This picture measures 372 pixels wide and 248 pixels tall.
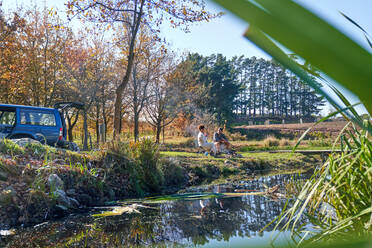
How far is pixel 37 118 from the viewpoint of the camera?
34.8ft

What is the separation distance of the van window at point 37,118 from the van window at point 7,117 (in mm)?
296

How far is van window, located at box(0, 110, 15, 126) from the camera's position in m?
10.3

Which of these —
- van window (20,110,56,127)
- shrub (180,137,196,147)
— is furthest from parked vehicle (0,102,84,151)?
shrub (180,137,196,147)

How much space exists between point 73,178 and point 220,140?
27.6 ft

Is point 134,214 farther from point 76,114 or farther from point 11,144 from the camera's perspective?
point 76,114

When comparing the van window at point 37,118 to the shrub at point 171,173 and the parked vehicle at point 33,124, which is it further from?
the shrub at point 171,173

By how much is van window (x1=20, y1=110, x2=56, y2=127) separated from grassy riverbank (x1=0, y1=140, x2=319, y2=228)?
3.83m

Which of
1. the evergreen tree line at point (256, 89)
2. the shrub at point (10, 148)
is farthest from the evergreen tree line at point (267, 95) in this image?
the shrub at point (10, 148)

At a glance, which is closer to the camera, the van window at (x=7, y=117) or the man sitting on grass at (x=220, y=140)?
the van window at (x=7, y=117)

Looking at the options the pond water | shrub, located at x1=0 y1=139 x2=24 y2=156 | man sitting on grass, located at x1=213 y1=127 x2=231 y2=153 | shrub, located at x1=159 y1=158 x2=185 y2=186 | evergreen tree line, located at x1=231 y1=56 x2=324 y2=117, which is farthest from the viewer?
evergreen tree line, located at x1=231 y1=56 x2=324 y2=117

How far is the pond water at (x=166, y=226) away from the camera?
3.28 meters

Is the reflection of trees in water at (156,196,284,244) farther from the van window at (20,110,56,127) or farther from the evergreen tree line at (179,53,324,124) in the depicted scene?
the evergreen tree line at (179,53,324,124)

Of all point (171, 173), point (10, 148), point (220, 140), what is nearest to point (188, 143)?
point (220, 140)

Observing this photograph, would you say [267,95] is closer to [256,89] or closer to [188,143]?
[256,89]
